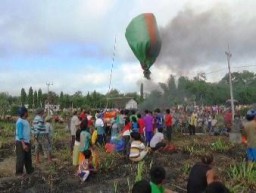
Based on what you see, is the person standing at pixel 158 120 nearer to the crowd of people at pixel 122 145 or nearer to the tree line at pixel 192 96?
the crowd of people at pixel 122 145

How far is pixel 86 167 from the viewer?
9984 millimetres

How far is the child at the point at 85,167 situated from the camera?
989 centimetres

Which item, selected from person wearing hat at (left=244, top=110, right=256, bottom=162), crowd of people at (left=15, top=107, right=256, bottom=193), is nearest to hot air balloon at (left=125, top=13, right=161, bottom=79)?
crowd of people at (left=15, top=107, right=256, bottom=193)

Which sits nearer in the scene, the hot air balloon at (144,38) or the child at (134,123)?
the child at (134,123)

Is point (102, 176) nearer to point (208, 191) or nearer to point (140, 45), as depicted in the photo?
point (208, 191)

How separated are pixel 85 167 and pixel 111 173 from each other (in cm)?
94

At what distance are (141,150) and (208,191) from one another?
677 centimetres

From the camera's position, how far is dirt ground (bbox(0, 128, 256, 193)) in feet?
30.0

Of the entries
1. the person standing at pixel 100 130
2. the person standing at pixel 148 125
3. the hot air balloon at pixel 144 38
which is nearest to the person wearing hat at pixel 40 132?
the person standing at pixel 100 130

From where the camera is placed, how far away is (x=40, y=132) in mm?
12930

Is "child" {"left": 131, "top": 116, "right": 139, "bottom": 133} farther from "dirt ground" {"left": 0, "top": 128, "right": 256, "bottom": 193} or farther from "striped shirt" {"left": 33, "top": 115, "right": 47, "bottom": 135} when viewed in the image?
"striped shirt" {"left": 33, "top": 115, "right": 47, "bottom": 135}

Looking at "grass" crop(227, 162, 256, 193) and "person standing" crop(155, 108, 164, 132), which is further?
"person standing" crop(155, 108, 164, 132)

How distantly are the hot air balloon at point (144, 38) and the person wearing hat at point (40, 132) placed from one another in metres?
5.48

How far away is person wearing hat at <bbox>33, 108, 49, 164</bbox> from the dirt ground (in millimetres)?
475
